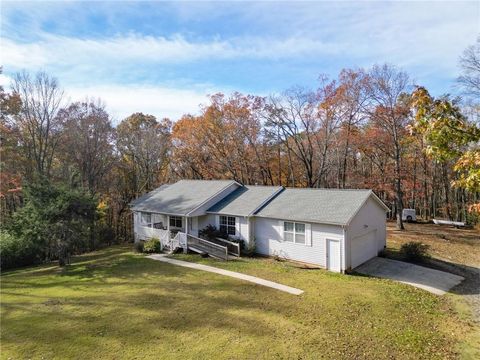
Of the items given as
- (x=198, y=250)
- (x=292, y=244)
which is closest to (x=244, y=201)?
(x=198, y=250)

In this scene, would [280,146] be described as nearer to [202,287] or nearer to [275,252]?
[275,252]

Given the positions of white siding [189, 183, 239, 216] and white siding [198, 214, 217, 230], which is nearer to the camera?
white siding [189, 183, 239, 216]

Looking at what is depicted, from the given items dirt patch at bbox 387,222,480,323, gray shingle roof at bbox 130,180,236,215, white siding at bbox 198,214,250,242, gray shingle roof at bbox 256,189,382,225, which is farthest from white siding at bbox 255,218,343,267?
dirt patch at bbox 387,222,480,323

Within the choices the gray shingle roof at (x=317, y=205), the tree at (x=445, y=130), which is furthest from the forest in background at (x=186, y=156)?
the tree at (x=445, y=130)

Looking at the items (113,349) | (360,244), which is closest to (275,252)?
(360,244)

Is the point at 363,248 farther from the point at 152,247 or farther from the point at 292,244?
the point at 152,247

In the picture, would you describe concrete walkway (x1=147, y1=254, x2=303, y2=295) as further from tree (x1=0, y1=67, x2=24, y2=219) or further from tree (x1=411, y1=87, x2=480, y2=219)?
tree (x1=0, y1=67, x2=24, y2=219)
